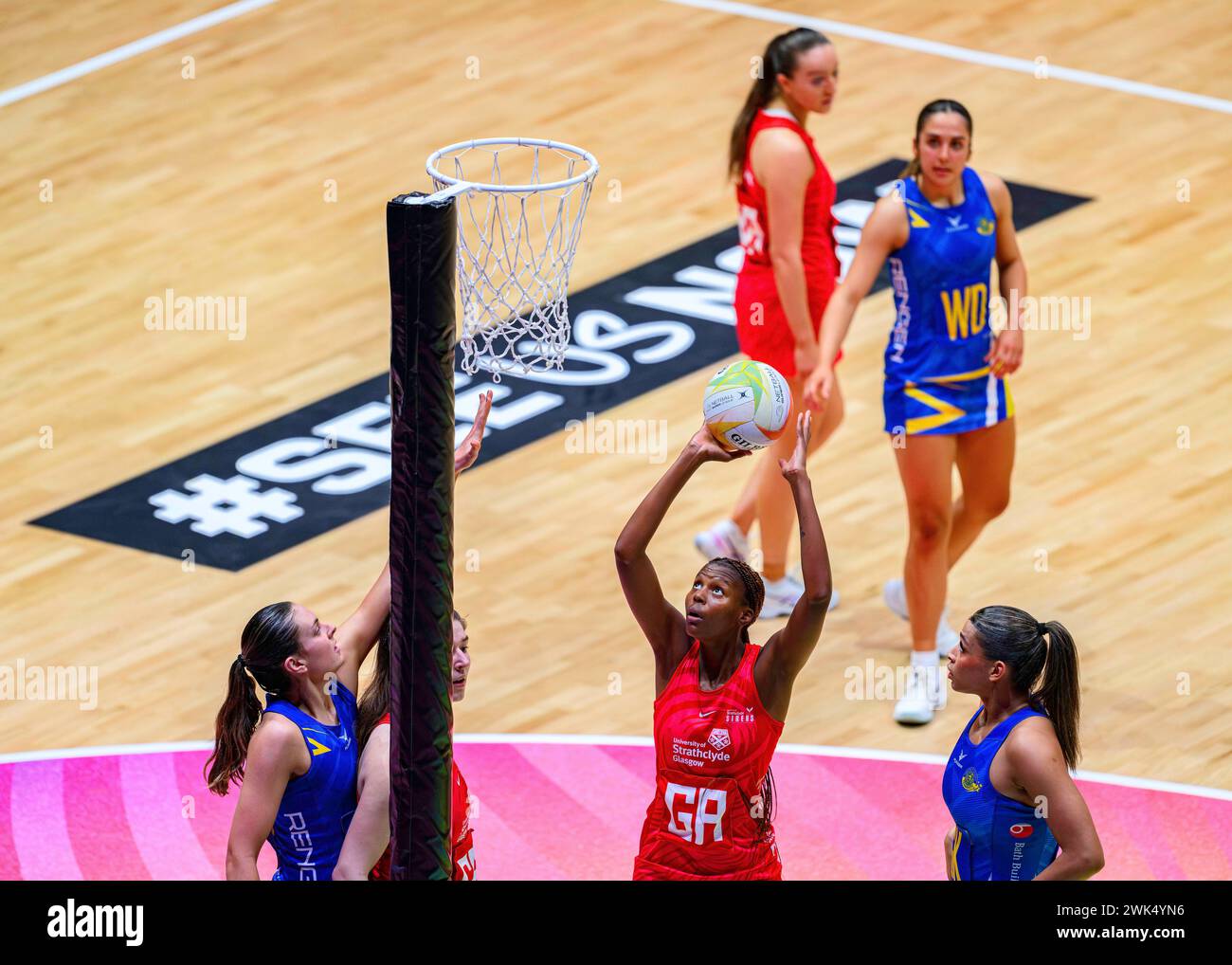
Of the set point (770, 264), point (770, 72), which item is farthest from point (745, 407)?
point (770, 72)

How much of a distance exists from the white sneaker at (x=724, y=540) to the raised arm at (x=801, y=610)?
354cm

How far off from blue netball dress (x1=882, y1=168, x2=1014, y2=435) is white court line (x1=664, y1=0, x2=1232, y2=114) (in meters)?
6.01

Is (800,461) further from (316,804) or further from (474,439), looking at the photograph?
(316,804)

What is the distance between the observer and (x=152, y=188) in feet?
42.9

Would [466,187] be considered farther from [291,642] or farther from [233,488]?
[233,488]

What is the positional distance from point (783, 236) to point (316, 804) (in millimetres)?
3696

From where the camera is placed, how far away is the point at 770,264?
8688 mm

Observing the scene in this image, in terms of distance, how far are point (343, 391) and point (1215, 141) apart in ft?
17.9

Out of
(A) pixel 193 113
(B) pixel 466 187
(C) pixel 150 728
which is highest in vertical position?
(B) pixel 466 187

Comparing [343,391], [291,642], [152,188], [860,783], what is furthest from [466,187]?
[152,188]

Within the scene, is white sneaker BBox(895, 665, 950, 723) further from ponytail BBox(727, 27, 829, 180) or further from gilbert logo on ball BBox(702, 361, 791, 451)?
gilbert logo on ball BBox(702, 361, 791, 451)

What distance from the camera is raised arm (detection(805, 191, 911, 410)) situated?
7961 millimetres

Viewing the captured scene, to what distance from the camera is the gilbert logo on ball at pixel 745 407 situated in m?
5.89

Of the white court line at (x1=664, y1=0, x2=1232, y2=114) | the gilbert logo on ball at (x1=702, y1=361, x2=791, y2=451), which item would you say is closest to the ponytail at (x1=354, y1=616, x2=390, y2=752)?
the gilbert logo on ball at (x1=702, y1=361, x2=791, y2=451)
